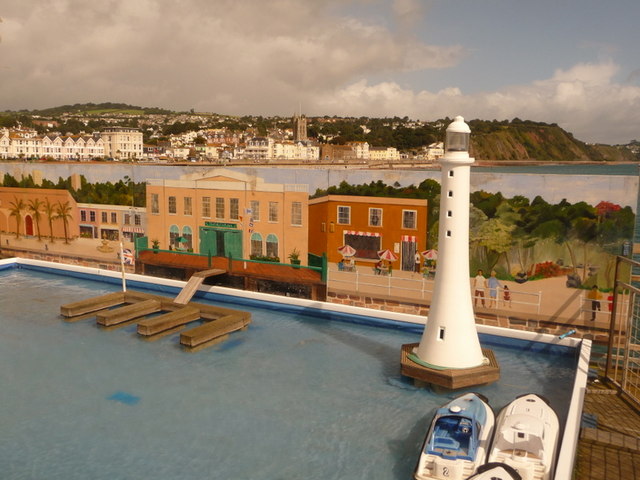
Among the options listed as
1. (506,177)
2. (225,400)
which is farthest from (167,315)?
(506,177)

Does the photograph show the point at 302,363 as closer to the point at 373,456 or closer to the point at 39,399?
the point at 373,456

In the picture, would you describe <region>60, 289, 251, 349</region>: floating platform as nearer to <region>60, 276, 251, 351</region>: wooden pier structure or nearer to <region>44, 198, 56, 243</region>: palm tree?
<region>60, 276, 251, 351</region>: wooden pier structure

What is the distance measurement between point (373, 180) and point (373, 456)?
392 inches

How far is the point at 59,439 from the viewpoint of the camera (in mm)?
10133

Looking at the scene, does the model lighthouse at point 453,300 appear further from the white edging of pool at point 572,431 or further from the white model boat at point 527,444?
the white model boat at point 527,444

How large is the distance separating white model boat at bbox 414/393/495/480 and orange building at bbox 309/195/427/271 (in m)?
7.94

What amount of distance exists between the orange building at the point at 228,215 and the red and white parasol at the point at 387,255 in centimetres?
285

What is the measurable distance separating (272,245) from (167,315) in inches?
180

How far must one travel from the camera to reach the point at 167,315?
17031mm

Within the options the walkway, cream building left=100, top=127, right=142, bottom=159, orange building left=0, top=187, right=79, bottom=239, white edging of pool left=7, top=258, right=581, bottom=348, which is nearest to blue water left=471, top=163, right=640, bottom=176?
white edging of pool left=7, top=258, right=581, bottom=348

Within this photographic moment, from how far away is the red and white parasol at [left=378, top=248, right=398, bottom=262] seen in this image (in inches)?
687

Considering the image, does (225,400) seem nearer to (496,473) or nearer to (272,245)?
(496,473)

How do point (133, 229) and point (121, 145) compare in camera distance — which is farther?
point (121, 145)

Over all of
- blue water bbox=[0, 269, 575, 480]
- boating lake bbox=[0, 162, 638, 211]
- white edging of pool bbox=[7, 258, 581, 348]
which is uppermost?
boating lake bbox=[0, 162, 638, 211]
